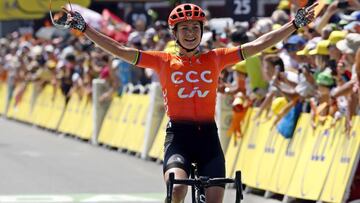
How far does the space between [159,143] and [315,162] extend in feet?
23.2

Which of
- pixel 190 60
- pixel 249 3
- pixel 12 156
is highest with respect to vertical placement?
pixel 249 3

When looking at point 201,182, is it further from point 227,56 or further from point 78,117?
point 78,117

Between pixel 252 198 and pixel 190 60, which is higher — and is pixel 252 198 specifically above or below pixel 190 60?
below

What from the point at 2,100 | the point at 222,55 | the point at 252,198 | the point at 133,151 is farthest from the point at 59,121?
the point at 222,55

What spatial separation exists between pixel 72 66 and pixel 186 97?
1977cm

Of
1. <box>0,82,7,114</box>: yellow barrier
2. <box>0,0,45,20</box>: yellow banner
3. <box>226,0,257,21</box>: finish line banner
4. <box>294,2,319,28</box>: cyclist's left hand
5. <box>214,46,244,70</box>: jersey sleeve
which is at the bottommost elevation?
<box>0,82,7,114</box>: yellow barrier

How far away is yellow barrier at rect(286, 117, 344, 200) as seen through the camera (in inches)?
561

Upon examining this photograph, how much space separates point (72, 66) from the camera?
29.3 m

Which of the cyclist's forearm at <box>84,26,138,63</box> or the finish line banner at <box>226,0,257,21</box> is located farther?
the finish line banner at <box>226,0,257,21</box>

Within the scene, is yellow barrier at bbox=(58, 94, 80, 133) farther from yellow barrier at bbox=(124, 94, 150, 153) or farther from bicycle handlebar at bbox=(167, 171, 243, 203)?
bicycle handlebar at bbox=(167, 171, 243, 203)

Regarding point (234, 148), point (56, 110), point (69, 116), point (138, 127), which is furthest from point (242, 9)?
point (56, 110)

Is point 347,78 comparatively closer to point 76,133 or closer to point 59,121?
point 76,133

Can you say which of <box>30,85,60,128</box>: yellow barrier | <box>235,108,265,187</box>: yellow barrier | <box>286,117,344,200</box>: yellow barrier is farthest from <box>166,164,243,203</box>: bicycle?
<box>30,85,60,128</box>: yellow barrier

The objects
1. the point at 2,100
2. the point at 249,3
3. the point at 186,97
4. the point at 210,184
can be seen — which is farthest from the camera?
the point at 2,100
